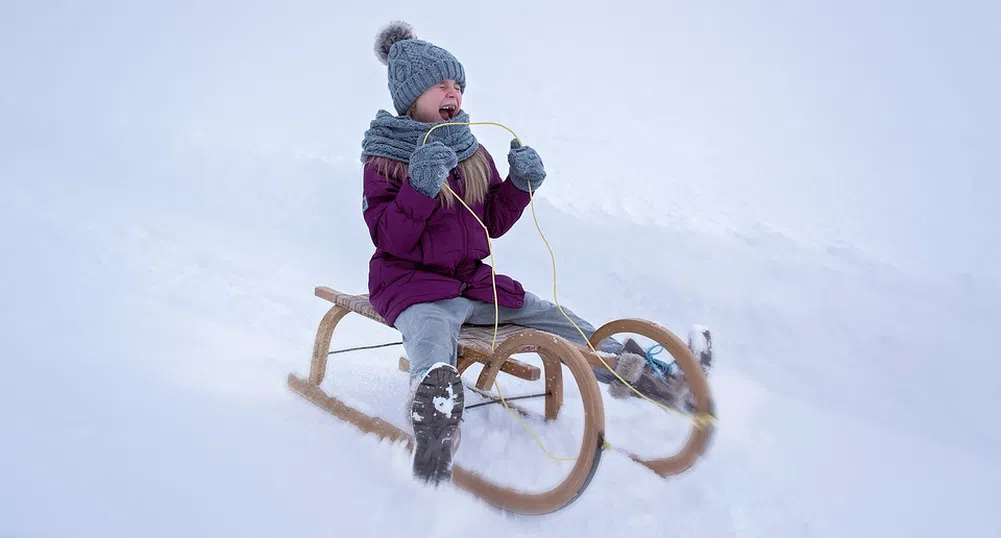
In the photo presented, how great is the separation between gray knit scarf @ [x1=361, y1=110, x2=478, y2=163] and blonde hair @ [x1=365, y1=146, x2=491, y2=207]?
23 millimetres

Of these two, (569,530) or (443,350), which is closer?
(569,530)

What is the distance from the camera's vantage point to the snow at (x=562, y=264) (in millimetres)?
2031

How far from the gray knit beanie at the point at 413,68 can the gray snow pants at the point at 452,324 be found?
2.09 ft

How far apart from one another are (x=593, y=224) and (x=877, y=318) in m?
1.61

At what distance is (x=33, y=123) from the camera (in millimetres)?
7398

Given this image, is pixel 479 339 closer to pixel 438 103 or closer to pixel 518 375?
pixel 518 375

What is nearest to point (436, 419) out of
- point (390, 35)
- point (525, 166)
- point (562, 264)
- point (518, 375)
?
point (518, 375)

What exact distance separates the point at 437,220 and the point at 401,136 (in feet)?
0.91

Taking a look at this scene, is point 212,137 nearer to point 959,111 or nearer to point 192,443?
point 192,443

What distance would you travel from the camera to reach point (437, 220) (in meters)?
2.29

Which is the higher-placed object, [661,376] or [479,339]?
[661,376]

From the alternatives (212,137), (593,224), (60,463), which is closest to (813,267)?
(593,224)

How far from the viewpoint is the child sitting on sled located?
210cm

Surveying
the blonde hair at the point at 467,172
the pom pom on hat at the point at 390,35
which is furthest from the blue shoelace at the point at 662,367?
the pom pom on hat at the point at 390,35
